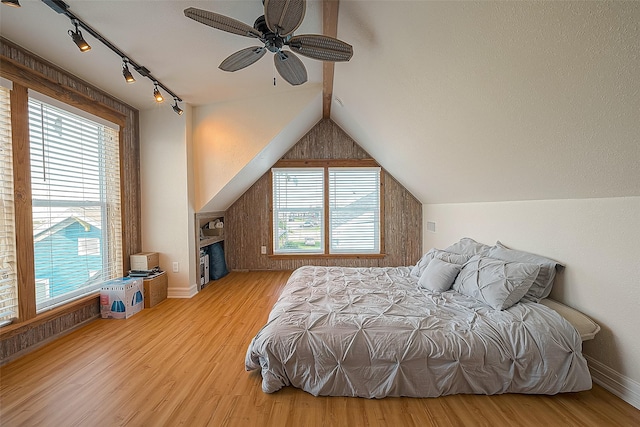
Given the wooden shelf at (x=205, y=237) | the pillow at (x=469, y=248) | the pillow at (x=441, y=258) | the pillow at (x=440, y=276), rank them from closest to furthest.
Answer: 1. the pillow at (x=440, y=276)
2. the pillow at (x=441, y=258)
3. the pillow at (x=469, y=248)
4. the wooden shelf at (x=205, y=237)

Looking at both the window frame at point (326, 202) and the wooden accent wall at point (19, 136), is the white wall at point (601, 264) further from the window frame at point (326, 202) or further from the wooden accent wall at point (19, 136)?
the wooden accent wall at point (19, 136)

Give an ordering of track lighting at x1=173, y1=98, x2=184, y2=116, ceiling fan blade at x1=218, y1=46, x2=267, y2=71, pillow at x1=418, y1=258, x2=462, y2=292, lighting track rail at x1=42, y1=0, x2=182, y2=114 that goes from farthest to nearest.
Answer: track lighting at x1=173, y1=98, x2=184, y2=116, pillow at x1=418, y1=258, x2=462, y2=292, ceiling fan blade at x1=218, y1=46, x2=267, y2=71, lighting track rail at x1=42, y1=0, x2=182, y2=114

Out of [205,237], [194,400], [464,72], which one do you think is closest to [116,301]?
[205,237]

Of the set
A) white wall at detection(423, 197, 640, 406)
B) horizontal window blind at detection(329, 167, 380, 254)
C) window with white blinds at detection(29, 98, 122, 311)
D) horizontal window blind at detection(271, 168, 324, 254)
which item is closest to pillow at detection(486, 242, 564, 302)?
white wall at detection(423, 197, 640, 406)

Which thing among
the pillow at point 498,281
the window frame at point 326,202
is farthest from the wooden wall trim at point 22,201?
the pillow at point 498,281

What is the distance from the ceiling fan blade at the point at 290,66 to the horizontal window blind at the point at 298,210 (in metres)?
2.61

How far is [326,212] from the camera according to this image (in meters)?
5.02

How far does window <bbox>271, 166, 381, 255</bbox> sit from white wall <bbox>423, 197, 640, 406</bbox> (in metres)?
2.71

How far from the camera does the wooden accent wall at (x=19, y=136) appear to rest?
2.14 metres

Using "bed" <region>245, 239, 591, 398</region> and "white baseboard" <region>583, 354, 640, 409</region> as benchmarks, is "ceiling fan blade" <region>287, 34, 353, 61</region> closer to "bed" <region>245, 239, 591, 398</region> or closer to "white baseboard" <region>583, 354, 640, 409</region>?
"bed" <region>245, 239, 591, 398</region>

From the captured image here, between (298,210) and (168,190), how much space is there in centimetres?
219

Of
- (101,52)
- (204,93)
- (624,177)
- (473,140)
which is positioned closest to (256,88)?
(204,93)

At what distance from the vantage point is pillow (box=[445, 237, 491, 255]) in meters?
2.89

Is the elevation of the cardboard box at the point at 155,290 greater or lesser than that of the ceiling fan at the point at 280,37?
lesser
